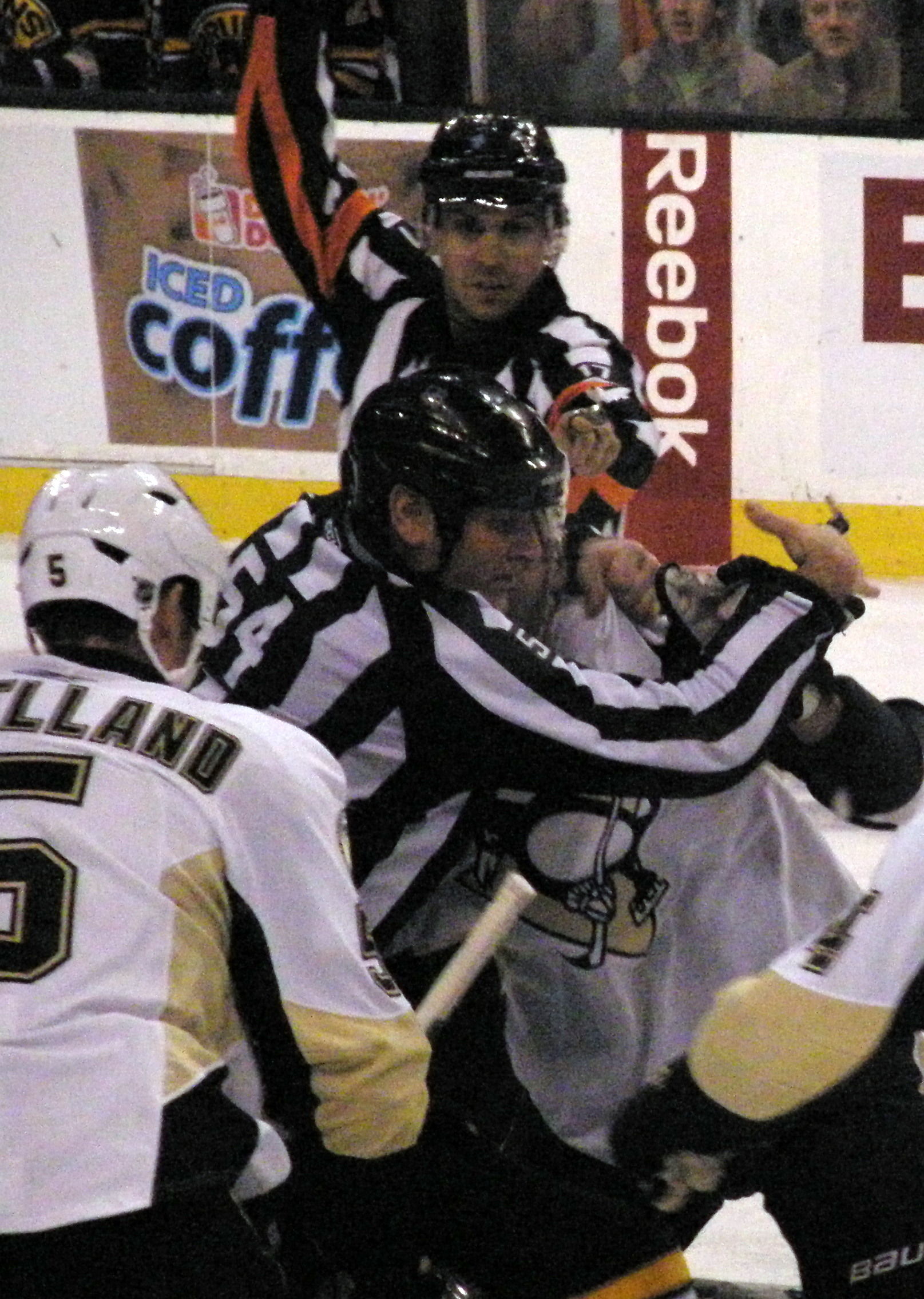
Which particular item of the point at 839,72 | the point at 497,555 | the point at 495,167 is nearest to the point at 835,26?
the point at 839,72

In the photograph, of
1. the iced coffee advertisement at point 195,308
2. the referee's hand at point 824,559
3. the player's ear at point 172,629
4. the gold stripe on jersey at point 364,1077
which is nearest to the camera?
the gold stripe on jersey at point 364,1077

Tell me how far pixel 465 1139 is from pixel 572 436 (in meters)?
1.16

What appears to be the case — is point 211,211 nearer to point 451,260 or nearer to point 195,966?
point 451,260

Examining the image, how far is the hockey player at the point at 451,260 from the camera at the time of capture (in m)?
3.15

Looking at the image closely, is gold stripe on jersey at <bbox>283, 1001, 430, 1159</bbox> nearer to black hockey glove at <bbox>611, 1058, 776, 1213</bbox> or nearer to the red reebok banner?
black hockey glove at <bbox>611, 1058, 776, 1213</bbox>

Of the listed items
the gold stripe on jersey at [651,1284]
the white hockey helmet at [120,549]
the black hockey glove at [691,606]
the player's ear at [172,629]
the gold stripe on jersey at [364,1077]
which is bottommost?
the gold stripe on jersey at [651,1284]

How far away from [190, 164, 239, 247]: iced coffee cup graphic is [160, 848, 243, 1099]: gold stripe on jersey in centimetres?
450

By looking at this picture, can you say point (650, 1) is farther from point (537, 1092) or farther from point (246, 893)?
point (246, 893)

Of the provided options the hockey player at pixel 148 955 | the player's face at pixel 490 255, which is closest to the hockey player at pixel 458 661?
the hockey player at pixel 148 955

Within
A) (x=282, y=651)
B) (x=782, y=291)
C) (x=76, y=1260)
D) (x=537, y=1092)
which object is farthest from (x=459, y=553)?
(x=782, y=291)

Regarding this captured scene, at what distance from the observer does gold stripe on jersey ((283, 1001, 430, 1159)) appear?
5.92 ft

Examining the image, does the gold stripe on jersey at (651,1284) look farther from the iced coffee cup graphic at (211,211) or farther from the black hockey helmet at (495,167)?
the iced coffee cup graphic at (211,211)

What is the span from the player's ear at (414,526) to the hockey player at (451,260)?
0.82m

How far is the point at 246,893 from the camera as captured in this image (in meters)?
1.76
